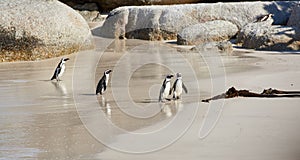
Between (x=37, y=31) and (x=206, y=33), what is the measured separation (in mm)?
4079

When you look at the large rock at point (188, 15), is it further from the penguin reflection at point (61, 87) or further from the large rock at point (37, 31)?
the penguin reflection at point (61, 87)

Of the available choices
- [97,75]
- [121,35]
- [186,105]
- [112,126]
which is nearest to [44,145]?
[112,126]

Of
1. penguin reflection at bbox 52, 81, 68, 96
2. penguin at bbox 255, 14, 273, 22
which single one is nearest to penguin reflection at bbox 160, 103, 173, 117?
penguin reflection at bbox 52, 81, 68, 96

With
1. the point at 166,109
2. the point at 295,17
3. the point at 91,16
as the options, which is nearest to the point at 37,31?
the point at 295,17

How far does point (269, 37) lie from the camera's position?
45.4ft

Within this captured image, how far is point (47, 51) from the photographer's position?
13.9 metres

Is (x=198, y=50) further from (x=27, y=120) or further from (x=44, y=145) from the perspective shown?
(x=44, y=145)

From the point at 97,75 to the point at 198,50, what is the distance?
3.65 meters

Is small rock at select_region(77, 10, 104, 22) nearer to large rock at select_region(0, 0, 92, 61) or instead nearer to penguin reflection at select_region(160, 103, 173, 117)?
large rock at select_region(0, 0, 92, 61)

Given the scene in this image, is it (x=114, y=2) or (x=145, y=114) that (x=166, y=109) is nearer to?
(x=145, y=114)

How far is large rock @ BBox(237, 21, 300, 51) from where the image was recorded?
13.5 metres

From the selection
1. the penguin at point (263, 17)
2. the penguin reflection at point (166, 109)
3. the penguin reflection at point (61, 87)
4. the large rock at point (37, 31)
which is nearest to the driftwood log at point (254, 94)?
the penguin reflection at point (166, 109)

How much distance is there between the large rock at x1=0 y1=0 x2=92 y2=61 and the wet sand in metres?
1.97

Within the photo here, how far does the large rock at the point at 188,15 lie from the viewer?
651 inches
